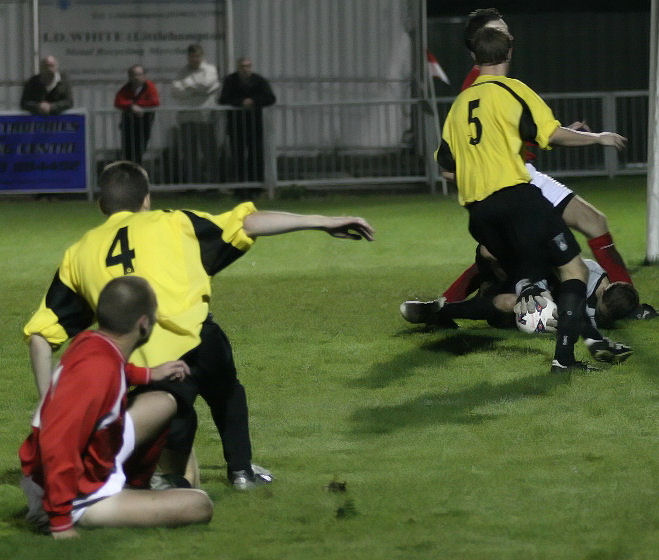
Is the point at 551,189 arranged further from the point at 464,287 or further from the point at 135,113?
the point at 135,113

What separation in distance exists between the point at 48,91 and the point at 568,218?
41.5ft

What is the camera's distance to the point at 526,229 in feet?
26.3

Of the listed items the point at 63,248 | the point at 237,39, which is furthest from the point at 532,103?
the point at 237,39

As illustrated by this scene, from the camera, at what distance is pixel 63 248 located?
1564cm

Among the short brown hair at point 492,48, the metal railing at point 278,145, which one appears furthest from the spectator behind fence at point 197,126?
the short brown hair at point 492,48

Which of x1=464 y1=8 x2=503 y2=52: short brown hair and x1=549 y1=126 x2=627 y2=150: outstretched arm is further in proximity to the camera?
x1=464 y1=8 x2=503 y2=52: short brown hair

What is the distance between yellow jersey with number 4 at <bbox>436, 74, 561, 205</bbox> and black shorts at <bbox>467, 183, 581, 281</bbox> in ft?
0.23

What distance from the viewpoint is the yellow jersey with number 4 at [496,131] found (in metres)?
8.05

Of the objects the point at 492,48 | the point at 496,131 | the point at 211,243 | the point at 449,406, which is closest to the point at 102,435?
the point at 211,243

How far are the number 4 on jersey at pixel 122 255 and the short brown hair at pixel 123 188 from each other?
257 millimetres

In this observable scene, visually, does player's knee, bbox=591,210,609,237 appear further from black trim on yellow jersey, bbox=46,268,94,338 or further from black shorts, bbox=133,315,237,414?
black trim on yellow jersey, bbox=46,268,94,338

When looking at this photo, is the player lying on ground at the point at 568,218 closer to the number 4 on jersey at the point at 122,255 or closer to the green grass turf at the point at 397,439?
the green grass turf at the point at 397,439

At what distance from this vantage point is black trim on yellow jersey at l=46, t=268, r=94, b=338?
18.5ft

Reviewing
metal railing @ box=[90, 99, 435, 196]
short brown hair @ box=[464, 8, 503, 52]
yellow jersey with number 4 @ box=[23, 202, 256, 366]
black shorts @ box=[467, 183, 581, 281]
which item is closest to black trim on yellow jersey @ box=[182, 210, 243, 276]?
yellow jersey with number 4 @ box=[23, 202, 256, 366]
